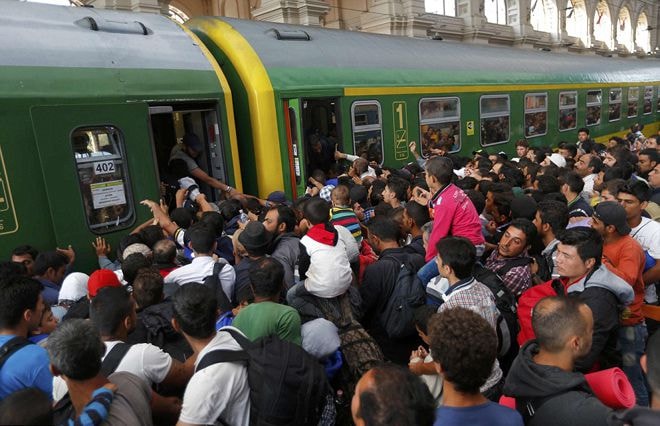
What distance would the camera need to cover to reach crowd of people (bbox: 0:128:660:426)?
1.54 m

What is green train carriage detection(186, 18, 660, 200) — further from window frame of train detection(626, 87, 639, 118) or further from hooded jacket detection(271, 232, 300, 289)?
window frame of train detection(626, 87, 639, 118)

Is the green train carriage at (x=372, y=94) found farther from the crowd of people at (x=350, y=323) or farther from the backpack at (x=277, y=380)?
the backpack at (x=277, y=380)

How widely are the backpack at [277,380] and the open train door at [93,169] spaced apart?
270 centimetres

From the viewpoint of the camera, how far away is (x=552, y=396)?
160 centimetres

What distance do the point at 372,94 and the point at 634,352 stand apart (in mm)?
4765

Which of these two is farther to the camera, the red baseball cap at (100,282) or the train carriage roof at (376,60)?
the train carriage roof at (376,60)

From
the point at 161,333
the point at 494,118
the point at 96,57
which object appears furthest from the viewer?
the point at 494,118

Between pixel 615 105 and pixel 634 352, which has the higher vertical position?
pixel 615 105

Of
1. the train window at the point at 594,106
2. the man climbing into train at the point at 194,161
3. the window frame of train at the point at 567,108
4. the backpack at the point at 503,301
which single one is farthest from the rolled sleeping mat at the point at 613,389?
the train window at the point at 594,106

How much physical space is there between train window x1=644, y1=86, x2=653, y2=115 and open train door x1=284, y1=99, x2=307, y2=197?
15479mm

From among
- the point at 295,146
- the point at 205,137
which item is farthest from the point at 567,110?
the point at 205,137

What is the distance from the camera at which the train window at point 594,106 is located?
12211 millimetres

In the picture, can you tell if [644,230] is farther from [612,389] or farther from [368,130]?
[368,130]

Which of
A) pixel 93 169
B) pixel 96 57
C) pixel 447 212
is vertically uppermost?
pixel 96 57
